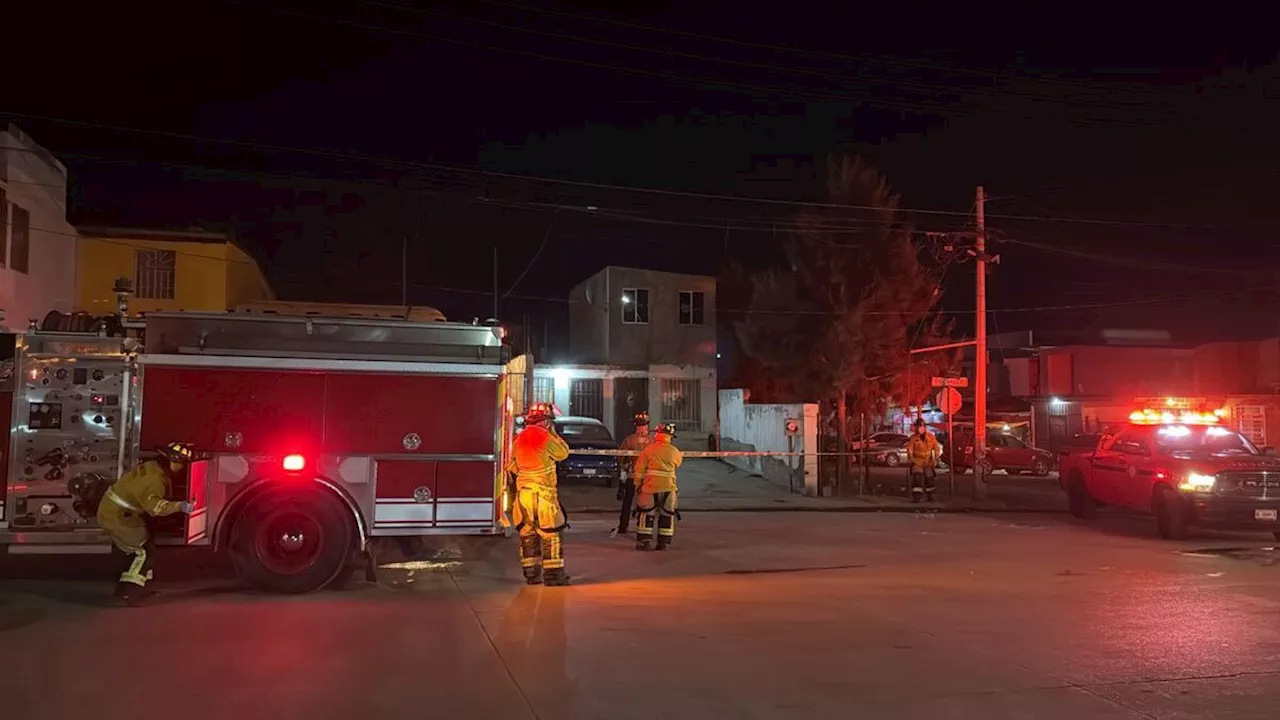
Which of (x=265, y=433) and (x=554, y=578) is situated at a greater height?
(x=265, y=433)

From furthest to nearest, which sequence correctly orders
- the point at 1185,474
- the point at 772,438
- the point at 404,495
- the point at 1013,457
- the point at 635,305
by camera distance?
the point at 635,305 → the point at 1013,457 → the point at 772,438 → the point at 1185,474 → the point at 404,495

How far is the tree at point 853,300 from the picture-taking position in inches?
917

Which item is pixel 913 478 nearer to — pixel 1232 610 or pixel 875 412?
pixel 875 412

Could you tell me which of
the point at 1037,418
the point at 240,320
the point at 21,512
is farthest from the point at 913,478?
the point at 1037,418

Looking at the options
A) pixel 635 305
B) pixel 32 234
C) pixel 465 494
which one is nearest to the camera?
pixel 465 494

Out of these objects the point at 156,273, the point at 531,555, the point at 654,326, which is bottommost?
the point at 531,555

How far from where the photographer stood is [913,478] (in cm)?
1927

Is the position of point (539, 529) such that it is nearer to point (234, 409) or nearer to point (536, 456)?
point (536, 456)

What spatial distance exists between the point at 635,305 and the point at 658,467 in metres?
17.6

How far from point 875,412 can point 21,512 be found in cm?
2000

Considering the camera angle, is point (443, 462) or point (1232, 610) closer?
point (1232, 610)

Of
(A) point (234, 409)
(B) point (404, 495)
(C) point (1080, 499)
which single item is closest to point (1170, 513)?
(C) point (1080, 499)

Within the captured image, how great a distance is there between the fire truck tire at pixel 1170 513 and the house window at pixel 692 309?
16.8 m

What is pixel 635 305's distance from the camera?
28922 millimetres
